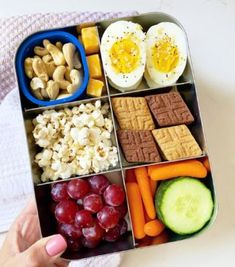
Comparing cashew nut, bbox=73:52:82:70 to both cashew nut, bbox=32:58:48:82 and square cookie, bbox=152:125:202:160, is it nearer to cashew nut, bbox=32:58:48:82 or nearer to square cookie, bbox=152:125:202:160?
cashew nut, bbox=32:58:48:82

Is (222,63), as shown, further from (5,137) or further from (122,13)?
(5,137)

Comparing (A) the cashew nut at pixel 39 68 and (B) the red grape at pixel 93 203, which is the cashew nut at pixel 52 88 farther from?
(B) the red grape at pixel 93 203

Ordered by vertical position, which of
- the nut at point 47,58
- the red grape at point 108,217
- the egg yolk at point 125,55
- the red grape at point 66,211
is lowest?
the red grape at point 108,217

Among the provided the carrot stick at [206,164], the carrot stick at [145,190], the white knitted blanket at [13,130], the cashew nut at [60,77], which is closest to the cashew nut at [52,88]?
the cashew nut at [60,77]

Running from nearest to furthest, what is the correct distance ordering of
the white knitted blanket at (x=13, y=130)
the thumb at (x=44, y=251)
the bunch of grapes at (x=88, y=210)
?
the thumb at (x=44, y=251), the bunch of grapes at (x=88, y=210), the white knitted blanket at (x=13, y=130)

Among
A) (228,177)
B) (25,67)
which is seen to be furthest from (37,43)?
(228,177)

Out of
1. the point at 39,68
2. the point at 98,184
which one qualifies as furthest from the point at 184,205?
the point at 39,68
